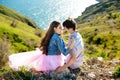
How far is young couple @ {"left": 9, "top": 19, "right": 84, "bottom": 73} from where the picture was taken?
1120 centimetres

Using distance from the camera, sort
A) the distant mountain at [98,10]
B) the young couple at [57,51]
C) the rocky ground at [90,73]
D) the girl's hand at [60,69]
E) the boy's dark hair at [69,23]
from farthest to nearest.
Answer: the distant mountain at [98,10], the young couple at [57,51], the boy's dark hair at [69,23], the girl's hand at [60,69], the rocky ground at [90,73]

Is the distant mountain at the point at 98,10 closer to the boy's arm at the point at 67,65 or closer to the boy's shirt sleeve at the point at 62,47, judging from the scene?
the boy's shirt sleeve at the point at 62,47

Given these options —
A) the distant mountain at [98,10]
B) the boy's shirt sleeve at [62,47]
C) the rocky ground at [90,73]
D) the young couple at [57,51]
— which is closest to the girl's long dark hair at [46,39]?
the young couple at [57,51]

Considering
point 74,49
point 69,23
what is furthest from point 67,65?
point 69,23

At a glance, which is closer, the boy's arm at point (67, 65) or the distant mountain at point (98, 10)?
the boy's arm at point (67, 65)

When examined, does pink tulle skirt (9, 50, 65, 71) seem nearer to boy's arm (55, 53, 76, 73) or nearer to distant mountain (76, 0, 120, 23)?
boy's arm (55, 53, 76, 73)

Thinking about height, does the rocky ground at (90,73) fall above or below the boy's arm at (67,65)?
below

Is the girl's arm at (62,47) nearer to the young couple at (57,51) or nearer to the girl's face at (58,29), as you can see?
the young couple at (57,51)

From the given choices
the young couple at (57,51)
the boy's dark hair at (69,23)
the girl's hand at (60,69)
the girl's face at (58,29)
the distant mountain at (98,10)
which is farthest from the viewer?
the distant mountain at (98,10)

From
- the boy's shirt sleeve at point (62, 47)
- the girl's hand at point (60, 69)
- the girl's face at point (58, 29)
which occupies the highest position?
the girl's face at point (58, 29)

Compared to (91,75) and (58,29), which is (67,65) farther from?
(58,29)

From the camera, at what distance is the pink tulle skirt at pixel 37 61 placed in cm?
1128

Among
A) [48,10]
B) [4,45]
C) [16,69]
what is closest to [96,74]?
[16,69]

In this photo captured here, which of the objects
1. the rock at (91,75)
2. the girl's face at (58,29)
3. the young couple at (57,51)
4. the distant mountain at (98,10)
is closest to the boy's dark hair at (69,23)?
the young couple at (57,51)
